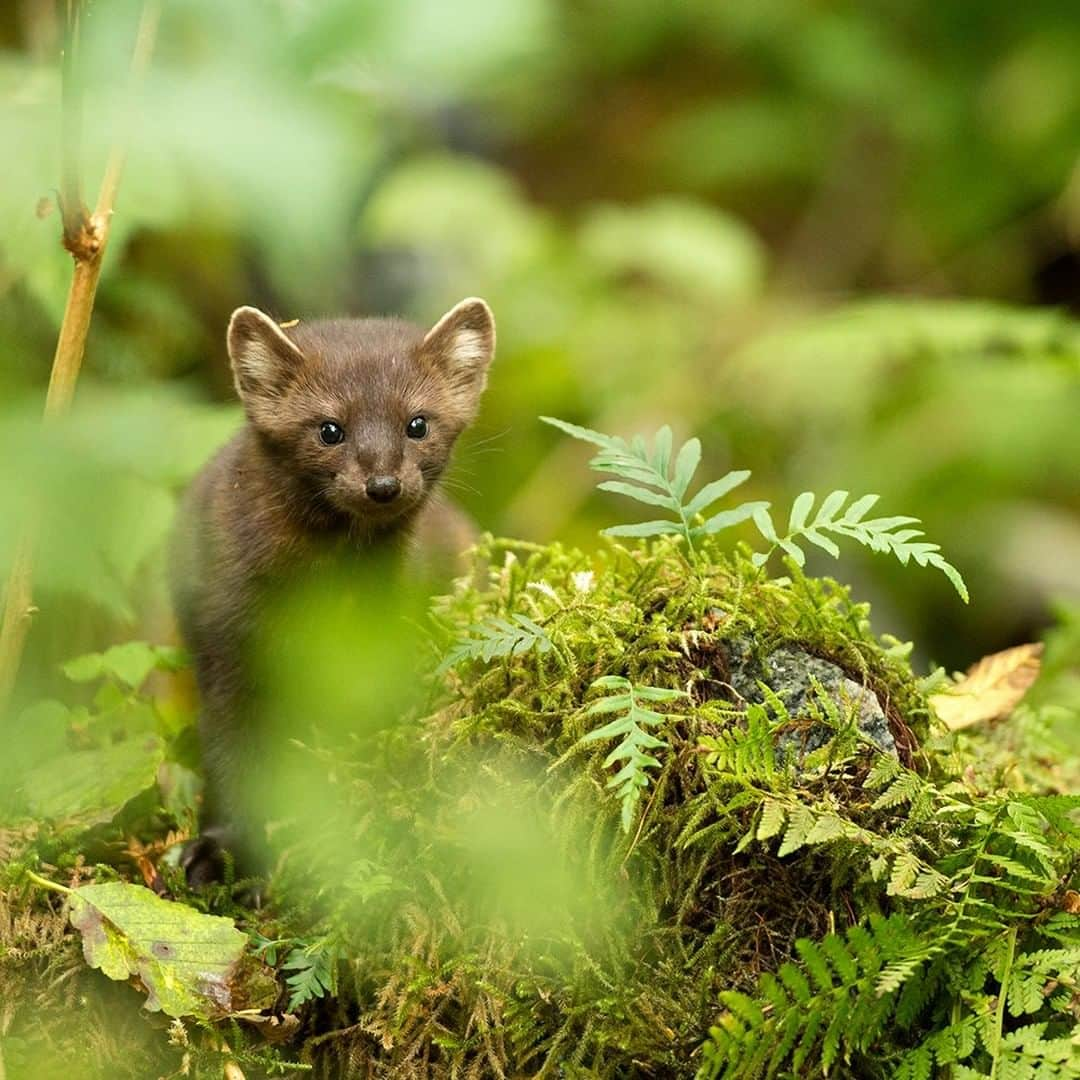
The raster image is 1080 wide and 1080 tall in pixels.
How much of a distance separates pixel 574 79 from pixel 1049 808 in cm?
1121

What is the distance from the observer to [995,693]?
4.16 meters

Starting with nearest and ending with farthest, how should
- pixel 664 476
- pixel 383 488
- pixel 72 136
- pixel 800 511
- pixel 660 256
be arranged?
pixel 72 136, pixel 800 511, pixel 664 476, pixel 383 488, pixel 660 256

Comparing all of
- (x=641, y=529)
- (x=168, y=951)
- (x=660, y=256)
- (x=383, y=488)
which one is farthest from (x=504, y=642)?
(x=660, y=256)

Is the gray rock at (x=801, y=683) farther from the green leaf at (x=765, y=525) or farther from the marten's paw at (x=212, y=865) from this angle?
the marten's paw at (x=212, y=865)

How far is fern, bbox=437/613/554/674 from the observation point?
3.25 meters

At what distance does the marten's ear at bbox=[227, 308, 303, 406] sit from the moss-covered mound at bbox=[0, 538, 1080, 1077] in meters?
1.05

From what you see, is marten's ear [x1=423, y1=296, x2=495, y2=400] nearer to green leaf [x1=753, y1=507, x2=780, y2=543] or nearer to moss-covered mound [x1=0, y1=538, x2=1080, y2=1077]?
moss-covered mound [x1=0, y1=538, x2=1080, y2=1077]

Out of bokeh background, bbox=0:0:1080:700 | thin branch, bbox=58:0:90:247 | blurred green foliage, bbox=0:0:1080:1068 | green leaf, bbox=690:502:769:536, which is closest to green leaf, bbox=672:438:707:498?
green leaf, bbox=690:502:769:536

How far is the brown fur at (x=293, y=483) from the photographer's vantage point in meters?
3.94

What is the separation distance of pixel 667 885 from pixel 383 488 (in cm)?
134

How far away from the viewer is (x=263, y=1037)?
3.17m

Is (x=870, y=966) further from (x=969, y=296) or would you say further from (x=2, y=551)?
(x=969, y=296)

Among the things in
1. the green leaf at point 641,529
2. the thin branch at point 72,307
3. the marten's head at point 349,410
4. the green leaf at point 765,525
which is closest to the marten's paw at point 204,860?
the thin branch at point 72,307

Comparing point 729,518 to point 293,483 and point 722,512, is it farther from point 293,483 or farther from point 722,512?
point 293,483
